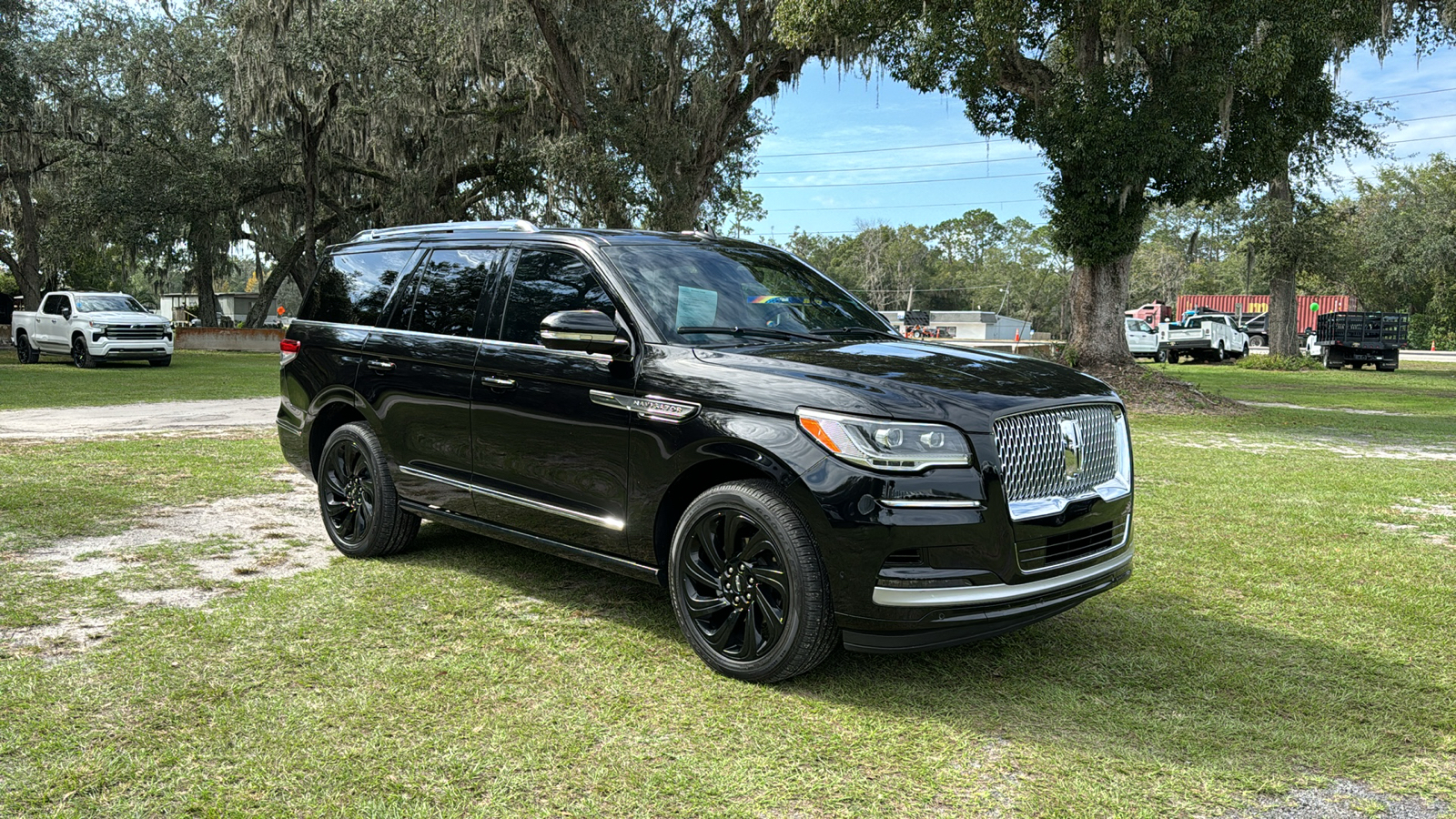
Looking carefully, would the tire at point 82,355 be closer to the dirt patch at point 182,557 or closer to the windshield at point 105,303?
the windshield at point 105,303

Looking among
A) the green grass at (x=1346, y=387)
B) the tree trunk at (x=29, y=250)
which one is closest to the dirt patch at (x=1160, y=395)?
the green grass at (x=1346, y=387)

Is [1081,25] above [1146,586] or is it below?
above

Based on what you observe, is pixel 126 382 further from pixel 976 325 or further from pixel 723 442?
pixel 976 325

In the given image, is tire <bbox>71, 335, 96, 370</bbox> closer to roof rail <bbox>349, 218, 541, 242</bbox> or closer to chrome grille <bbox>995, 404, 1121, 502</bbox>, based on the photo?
roof rail <bbox>349, 218, 541, 242</bbox>

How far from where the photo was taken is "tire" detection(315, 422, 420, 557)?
5.95 metres

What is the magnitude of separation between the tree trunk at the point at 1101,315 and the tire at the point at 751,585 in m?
16.0

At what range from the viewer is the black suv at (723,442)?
12.7ft

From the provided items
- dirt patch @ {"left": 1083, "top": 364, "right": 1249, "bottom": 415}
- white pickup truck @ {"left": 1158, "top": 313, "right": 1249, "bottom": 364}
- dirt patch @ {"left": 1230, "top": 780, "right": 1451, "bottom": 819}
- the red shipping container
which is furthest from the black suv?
the red shipping container

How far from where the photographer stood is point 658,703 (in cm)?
399

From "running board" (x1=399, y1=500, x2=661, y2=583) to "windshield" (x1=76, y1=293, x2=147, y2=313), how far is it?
23.3 meters

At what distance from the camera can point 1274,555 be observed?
656 centimetres

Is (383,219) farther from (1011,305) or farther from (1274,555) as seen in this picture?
(1011,305)

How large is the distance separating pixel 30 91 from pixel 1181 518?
92.4 ft

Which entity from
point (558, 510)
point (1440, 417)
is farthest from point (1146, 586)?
point (1440, 417)
